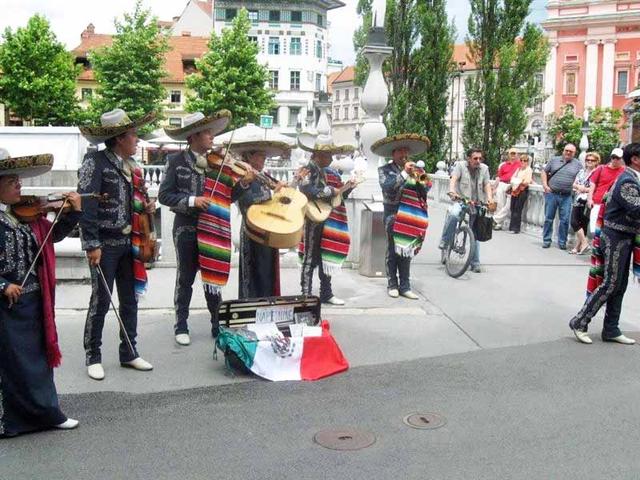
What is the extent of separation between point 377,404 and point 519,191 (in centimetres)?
1036

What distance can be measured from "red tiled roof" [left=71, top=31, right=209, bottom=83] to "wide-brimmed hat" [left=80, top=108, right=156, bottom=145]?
62.2m

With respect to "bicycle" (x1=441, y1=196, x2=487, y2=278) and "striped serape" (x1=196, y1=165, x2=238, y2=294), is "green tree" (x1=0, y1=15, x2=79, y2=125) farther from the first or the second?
"striped serape" (x1=196, y1=165, x2=238, y2=294)

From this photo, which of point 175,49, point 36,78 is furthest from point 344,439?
point 175,49

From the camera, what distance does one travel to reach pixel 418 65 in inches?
974

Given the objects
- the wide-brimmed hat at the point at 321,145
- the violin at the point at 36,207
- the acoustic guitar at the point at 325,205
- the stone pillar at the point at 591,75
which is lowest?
the acoustic guitar at the point at 325,205

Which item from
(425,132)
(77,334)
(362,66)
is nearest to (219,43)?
(362,66)

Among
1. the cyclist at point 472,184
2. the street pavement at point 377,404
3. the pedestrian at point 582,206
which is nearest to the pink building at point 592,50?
the pedestrian at point 582,206

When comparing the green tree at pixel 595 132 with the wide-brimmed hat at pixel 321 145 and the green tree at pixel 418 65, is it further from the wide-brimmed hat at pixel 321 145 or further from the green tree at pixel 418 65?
the wide-brimmed hat at pixel 321 145

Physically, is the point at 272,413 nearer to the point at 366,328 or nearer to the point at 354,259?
the point at 366,328

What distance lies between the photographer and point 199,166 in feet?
21.3

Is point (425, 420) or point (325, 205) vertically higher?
point (325, 205)

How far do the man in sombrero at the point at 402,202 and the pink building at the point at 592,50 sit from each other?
58.4 m

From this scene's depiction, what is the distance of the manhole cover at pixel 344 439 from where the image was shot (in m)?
4.55

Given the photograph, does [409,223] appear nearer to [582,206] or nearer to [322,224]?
[322,224]
